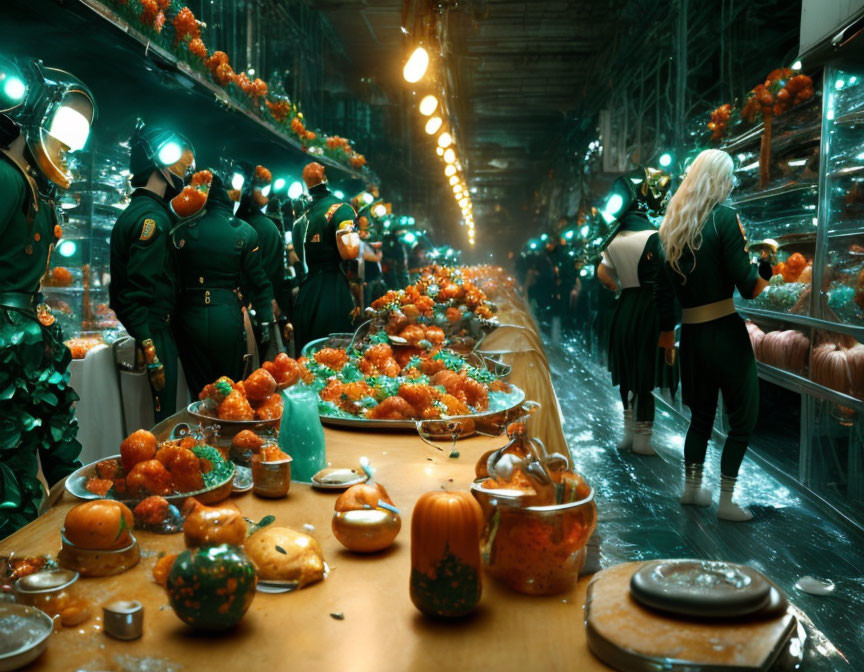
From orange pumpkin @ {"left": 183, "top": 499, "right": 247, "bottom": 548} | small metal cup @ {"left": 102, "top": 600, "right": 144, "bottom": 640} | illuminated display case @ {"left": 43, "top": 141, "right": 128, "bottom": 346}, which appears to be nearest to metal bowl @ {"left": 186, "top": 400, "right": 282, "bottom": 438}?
orange pumpkin @ {"left": 183, "top": 499, "right": 247, "bottom": 548}

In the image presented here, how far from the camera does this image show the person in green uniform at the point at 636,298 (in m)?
5.91

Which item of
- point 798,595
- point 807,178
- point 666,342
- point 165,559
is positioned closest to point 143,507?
point 165,559

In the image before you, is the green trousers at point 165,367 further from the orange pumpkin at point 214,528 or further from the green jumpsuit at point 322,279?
the orange pumpkin at point 214,528

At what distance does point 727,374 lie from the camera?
4.35 m

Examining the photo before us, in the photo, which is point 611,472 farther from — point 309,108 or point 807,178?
point 309,108

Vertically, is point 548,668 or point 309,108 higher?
point 309,108

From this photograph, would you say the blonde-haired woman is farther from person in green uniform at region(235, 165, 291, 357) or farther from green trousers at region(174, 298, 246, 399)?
person in green uniform at region(235, 165, 291, 357)

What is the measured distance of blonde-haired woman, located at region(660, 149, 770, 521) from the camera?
427cm

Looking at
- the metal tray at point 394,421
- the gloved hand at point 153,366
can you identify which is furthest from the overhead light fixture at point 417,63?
the metal tray at point 394,421

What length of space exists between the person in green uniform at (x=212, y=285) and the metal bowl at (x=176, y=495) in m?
2.83

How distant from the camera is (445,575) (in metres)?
1.25

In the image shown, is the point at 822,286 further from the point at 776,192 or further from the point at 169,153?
the point at 169,153

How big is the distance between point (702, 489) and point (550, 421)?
1656 millimetres

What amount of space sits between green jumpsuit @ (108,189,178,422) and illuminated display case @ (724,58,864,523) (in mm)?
3682
